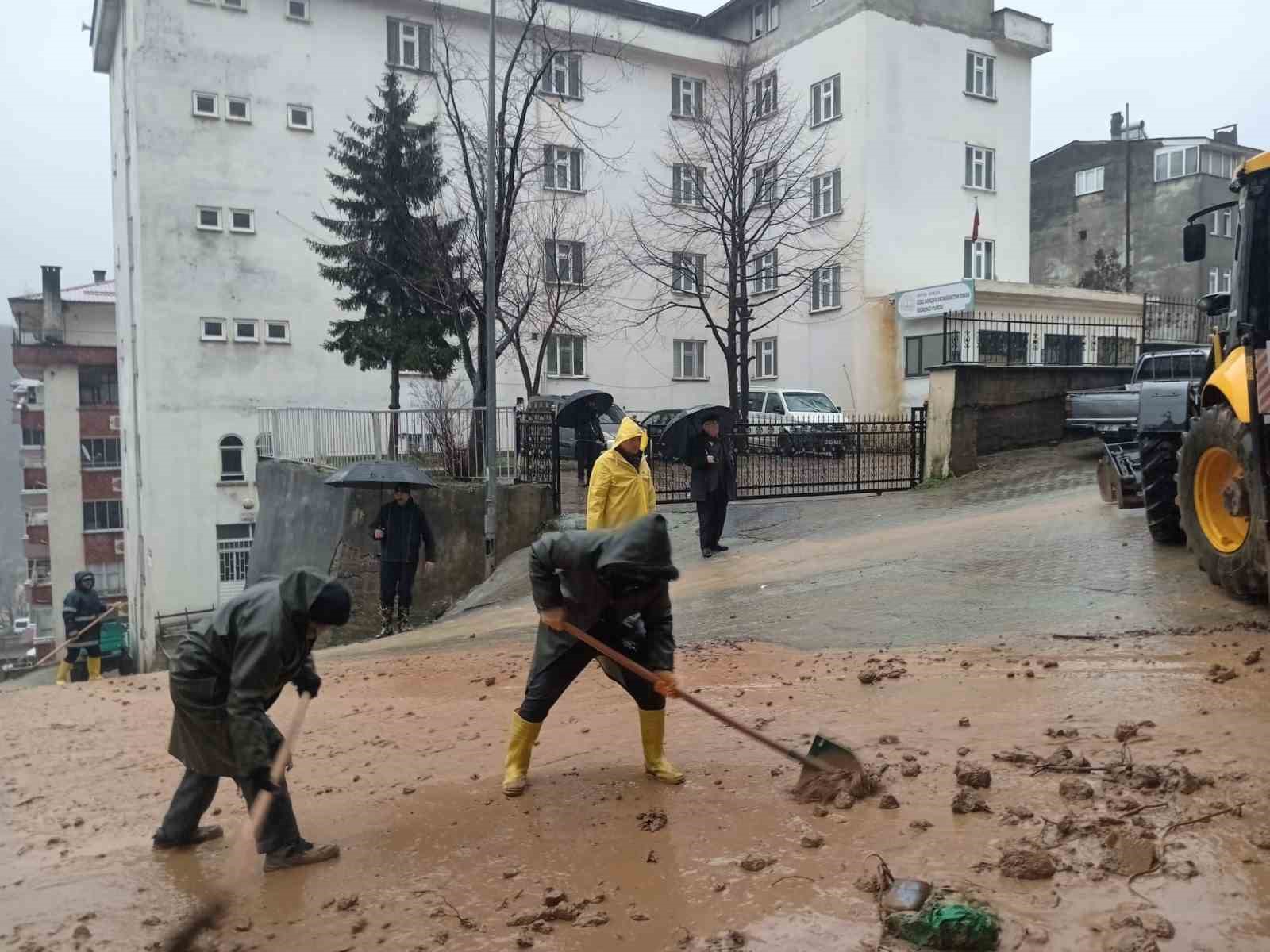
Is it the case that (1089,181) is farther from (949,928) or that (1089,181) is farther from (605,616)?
(949,928)

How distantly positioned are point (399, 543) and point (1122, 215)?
123 ft

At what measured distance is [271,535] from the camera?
1745cm

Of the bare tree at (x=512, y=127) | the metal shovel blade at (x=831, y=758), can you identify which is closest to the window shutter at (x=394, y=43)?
the bare tree at (x=512, y=127)

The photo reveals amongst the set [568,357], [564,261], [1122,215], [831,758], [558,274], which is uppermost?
[1122,215]

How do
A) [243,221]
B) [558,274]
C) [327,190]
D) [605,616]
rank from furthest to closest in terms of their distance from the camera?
1. [327,190]
2. [243,221]
3. [558,274]
4. [605,616]

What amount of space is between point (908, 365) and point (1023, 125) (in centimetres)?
1034

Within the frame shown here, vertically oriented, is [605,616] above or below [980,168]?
below

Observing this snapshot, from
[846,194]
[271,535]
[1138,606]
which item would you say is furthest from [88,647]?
[846,194]

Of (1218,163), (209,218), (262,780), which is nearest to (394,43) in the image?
(209,218)

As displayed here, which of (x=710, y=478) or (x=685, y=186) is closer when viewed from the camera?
(x=710, y=478)

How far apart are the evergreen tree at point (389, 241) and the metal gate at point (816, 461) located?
7.83 meters

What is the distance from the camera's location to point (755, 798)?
4727 mm

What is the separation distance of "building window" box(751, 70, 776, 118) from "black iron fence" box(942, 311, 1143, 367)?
6.95 meters

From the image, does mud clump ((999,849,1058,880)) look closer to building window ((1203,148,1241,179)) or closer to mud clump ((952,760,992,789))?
mud clump ((952,760,992,789))
